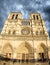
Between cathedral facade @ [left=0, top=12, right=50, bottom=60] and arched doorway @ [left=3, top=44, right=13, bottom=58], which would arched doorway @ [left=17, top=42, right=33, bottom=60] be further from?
arched doorway @ [left=3, top=44, right=13, bottom=58]

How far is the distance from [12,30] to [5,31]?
64.6 inches

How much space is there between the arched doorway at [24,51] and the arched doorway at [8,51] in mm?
1611

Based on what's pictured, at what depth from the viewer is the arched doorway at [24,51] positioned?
33562 millimetres

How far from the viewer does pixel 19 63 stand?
103ft

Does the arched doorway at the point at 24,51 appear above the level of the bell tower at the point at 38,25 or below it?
below

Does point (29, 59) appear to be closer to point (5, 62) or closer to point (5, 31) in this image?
point (5, 62)

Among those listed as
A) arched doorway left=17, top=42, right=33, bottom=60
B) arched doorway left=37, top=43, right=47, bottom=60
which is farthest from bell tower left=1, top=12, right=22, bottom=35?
arched doorway left=37, top=43, right=47, bottom=60

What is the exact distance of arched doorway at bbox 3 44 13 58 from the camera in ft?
109

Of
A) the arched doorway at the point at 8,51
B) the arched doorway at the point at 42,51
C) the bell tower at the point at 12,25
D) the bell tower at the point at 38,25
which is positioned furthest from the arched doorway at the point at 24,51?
the bell tower at the point at 38,25

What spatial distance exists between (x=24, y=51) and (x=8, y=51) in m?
3.32

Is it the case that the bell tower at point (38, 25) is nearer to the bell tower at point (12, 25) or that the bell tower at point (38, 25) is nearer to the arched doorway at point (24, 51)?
the bell tower at point (12, 25)

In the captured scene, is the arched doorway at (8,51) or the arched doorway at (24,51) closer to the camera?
the arched doorway at (8,51)

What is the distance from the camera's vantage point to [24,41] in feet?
114

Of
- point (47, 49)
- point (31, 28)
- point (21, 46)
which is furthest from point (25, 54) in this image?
point (31, 28)
